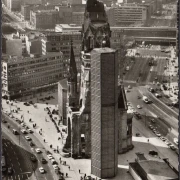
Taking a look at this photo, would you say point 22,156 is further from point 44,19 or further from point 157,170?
point 44,19

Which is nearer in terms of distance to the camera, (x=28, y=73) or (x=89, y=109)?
(x=89, y=109)

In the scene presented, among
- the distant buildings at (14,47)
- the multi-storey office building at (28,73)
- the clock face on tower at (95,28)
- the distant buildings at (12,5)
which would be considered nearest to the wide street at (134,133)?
the multi-storey office building at (28,73)

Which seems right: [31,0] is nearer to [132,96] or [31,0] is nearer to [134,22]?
[134,22]

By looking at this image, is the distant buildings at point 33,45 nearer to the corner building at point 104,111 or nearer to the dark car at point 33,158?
the dark car at point 33,158

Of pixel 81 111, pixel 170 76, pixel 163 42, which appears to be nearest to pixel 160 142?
pixel 81 111

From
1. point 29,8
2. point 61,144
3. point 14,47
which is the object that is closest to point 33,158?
point 61,144

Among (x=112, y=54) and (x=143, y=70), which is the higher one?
(x=112, y=54)
